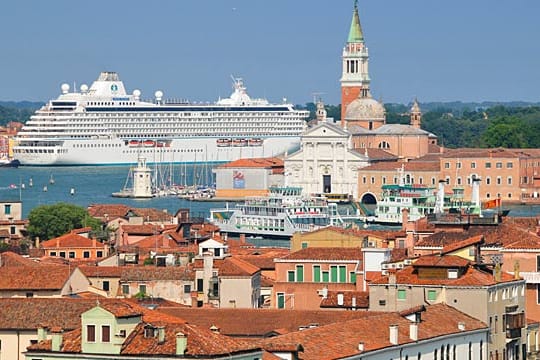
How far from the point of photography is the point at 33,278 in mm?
24766

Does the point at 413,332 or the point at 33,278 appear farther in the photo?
the point at 33,278

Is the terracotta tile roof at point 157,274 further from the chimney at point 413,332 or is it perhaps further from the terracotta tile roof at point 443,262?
the chimney at point 413,332

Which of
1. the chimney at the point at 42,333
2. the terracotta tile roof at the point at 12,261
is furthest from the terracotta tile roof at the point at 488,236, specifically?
the chimney at the point at 42,333

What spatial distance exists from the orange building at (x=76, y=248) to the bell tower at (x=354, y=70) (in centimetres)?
8713

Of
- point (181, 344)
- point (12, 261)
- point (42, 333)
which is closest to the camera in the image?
point (181, 344)

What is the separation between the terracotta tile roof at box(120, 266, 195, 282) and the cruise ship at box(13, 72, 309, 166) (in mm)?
116198

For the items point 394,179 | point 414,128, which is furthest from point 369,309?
point 414,128

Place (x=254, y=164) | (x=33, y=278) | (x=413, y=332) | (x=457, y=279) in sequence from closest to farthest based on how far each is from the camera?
(x=413, y=332) → (x=457, y=279) → (x=33, y=278) → (x=254, y=164)

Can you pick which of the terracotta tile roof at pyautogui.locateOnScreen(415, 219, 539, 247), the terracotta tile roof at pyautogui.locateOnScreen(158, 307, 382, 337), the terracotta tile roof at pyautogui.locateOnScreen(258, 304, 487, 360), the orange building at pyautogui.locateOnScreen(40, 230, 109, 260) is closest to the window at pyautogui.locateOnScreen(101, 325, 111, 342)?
the terracotta tile roof at pyautogui.locateOnScreen(258, 304, 487, 360)

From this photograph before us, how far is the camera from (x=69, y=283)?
82.4 ft

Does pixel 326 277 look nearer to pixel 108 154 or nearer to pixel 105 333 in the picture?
pixel 105 333

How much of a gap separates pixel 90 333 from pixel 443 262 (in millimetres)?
6322

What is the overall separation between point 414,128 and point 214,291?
91945 mm

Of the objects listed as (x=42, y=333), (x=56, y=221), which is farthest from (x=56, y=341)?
(x=56, y=221)
